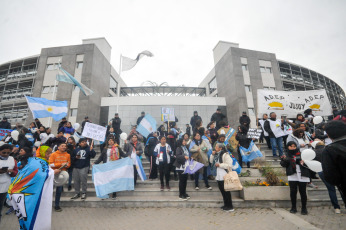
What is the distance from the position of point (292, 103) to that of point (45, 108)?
14367mm

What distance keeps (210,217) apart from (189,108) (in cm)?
1608

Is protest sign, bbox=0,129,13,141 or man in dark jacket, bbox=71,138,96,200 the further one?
protest sign, bbox=0,129,13,141

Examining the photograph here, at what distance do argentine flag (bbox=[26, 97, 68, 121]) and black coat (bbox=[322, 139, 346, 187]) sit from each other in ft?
37.7

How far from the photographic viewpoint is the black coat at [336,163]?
2213mm

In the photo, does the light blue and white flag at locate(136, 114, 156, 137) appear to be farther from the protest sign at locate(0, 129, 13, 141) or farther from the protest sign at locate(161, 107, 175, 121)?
the protest sign at locate(0, 129, 13, 141)

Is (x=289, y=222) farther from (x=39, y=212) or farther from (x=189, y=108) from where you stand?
(x=189, y=108)

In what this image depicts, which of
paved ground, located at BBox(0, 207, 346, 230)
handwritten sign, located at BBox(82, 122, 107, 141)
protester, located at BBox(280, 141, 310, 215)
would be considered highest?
handwritten sign, located at BBox(82, 122, 107, 141)

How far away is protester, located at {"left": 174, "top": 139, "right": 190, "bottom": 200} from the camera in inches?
221

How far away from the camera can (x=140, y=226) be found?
412 centimetres

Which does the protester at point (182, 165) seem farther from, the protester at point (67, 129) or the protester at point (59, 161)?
→ the protester at point (67, 129)

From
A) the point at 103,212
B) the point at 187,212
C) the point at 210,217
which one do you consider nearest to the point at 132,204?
the point at 103,212

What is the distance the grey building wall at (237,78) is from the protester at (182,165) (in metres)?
14.4

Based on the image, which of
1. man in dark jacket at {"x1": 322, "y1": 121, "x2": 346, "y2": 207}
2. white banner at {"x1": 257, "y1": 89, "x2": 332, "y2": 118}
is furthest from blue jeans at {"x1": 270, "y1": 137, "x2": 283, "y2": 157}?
man in dark jacket at {"x1": 322, "y1": 121, "x2": 346, "y2": 207}

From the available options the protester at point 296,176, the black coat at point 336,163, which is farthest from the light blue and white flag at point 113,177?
the black coat at point 336,163
